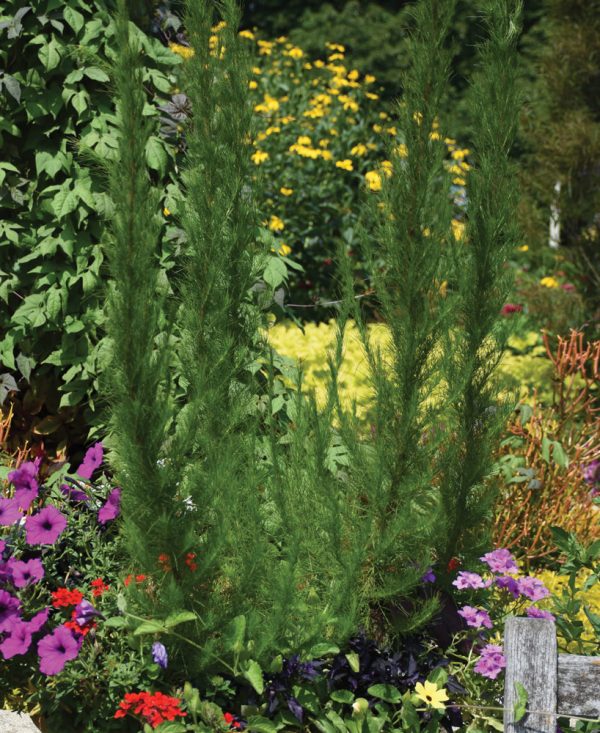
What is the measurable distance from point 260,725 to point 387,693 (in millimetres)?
362

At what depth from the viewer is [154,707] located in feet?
7.67

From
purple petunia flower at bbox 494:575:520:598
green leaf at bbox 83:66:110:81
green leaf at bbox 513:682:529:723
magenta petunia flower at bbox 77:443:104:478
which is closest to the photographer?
green leaf at bbox 513:682:529:723

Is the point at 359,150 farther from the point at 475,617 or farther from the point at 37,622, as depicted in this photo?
the point at 37,622

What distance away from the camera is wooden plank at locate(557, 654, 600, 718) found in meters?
2.24

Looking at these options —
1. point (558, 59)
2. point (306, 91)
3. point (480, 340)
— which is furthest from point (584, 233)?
point (480, 340)

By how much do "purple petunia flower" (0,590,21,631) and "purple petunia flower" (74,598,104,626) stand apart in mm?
166

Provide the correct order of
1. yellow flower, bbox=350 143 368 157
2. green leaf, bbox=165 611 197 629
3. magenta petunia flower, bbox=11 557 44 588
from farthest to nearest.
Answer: yellow flower, bbox=350 143 368 157 → magenta petunia flower, bbox=11 557 44 588 → green leaf, bbox=165 611 197 629

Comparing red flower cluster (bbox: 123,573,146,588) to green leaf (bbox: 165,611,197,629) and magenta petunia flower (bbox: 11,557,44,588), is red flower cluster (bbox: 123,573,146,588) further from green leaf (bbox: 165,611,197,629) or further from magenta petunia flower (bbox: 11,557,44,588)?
magenta petunia flower (bbox: 11,557,44,588)

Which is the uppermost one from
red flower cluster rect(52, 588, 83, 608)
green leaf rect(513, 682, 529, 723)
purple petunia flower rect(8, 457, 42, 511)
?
purple petunia flower rect(8, 457, 42, 511)

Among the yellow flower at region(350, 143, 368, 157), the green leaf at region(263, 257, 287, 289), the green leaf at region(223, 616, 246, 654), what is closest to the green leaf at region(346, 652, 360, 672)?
the green leaf at region(223, 616, 246, 654)

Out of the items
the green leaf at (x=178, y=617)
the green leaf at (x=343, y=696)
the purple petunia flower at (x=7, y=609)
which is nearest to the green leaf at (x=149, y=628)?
the green leaf at (x=178, y=617)

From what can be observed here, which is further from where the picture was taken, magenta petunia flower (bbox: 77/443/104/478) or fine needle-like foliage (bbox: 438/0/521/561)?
magenta petunia flower (bbox: 77/443/104/478)

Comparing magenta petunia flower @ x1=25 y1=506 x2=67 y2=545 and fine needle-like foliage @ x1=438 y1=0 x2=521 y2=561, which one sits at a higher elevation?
fine needle-like foliage @ x1=438 y1=0 x2=521 y2=561

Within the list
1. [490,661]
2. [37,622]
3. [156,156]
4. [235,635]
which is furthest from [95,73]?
[490,661]
